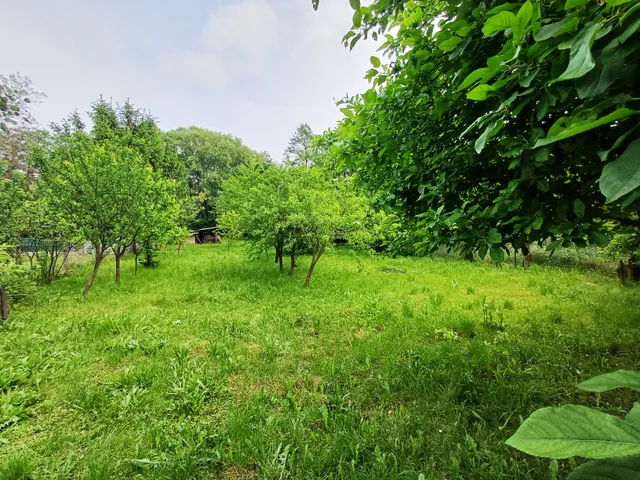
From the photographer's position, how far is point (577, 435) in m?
0.40

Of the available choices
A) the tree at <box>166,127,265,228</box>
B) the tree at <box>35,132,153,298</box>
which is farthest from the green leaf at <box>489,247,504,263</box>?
the tree at <box>166,127,265,228</box>

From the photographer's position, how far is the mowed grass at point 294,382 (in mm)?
2004

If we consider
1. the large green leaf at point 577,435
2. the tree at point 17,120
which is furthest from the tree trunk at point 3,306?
the tree at point 17,120

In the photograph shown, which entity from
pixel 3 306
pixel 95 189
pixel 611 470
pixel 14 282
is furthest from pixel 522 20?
pixel 14 282

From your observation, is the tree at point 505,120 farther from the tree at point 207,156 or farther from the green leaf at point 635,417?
the tree at point 207,156

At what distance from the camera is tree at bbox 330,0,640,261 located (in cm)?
68

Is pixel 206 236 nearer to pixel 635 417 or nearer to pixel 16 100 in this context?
pixel 16 100

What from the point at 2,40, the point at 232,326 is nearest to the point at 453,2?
the point at 232,326

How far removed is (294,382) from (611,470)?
3.00m

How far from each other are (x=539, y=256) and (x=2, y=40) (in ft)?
83.1

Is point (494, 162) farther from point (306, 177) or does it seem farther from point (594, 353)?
point (306, 177)

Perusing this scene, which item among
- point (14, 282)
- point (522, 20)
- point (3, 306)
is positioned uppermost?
point (522, 20)

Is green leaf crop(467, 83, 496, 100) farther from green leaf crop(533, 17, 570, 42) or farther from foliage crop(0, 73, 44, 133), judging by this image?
foliage crop(0, 73, 44, 133)

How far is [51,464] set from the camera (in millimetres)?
2037
